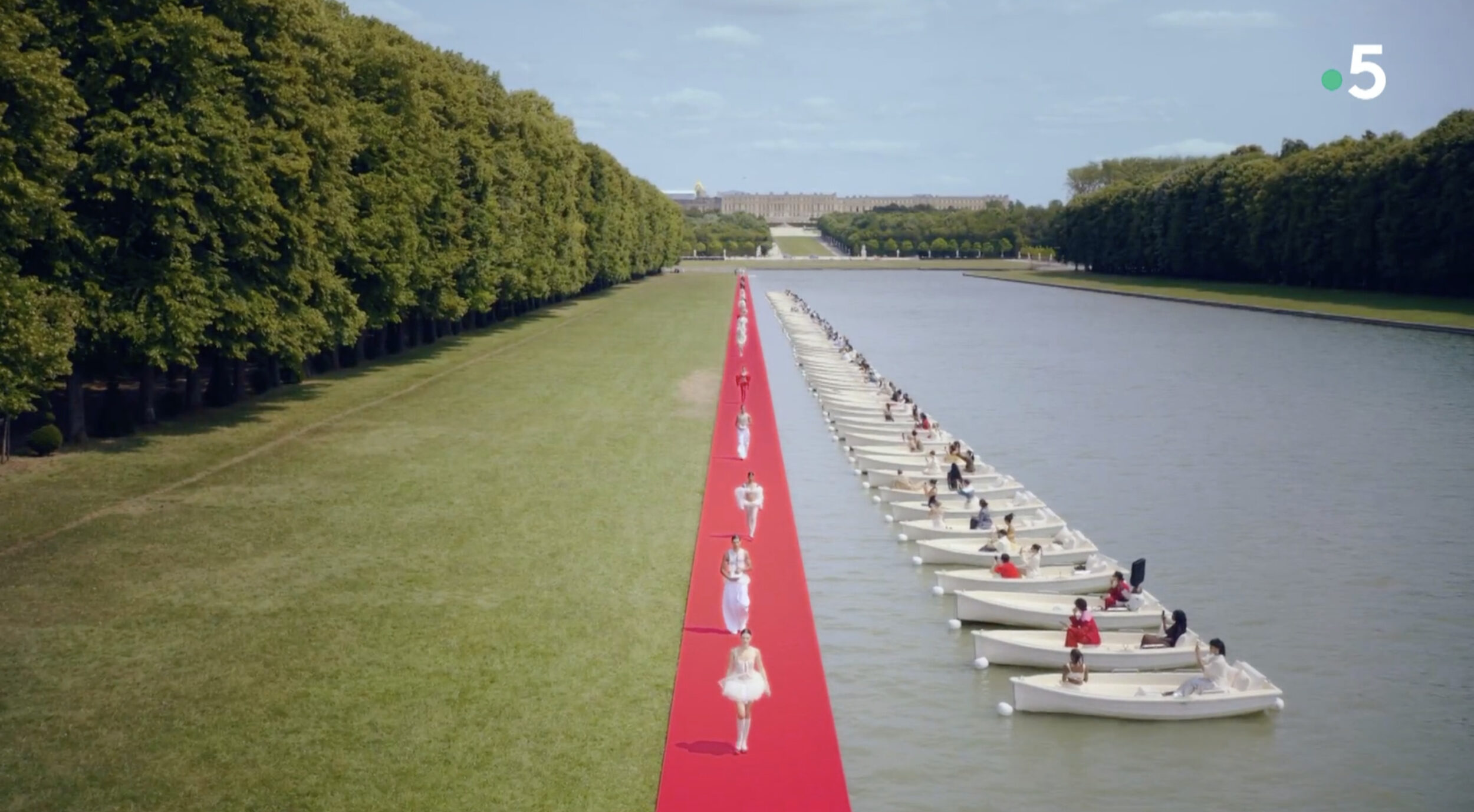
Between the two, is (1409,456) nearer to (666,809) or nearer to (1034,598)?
(1034,598)

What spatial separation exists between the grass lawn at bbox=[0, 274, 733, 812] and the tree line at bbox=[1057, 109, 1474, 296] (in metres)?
80.6

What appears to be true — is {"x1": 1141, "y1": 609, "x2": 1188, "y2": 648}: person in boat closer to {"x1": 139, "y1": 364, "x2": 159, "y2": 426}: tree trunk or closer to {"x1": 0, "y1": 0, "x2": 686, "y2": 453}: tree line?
{"x1": 0, "y1": 0, "x2": 686, "y2": 453}: tree line

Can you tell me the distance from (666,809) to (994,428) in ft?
126

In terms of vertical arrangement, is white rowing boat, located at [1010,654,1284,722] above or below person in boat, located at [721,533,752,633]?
below

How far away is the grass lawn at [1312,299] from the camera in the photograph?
97.5m

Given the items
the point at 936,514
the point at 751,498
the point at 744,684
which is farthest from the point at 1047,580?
the point at 744,684

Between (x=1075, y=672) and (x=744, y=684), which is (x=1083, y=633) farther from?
(x=744, y=684)

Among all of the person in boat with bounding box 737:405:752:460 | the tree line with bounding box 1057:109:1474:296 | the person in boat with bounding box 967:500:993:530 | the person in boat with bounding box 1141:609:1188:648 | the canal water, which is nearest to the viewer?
the canal water

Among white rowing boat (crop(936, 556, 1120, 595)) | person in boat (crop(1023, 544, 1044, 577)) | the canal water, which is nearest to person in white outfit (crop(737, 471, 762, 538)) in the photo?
the canal water

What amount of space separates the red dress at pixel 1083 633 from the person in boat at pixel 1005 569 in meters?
4.37

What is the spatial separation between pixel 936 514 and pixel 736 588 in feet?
42.0

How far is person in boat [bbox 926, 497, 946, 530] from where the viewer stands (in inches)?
1320

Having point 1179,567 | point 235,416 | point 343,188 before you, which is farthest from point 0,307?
point 1179,567

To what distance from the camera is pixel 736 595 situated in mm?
22156
